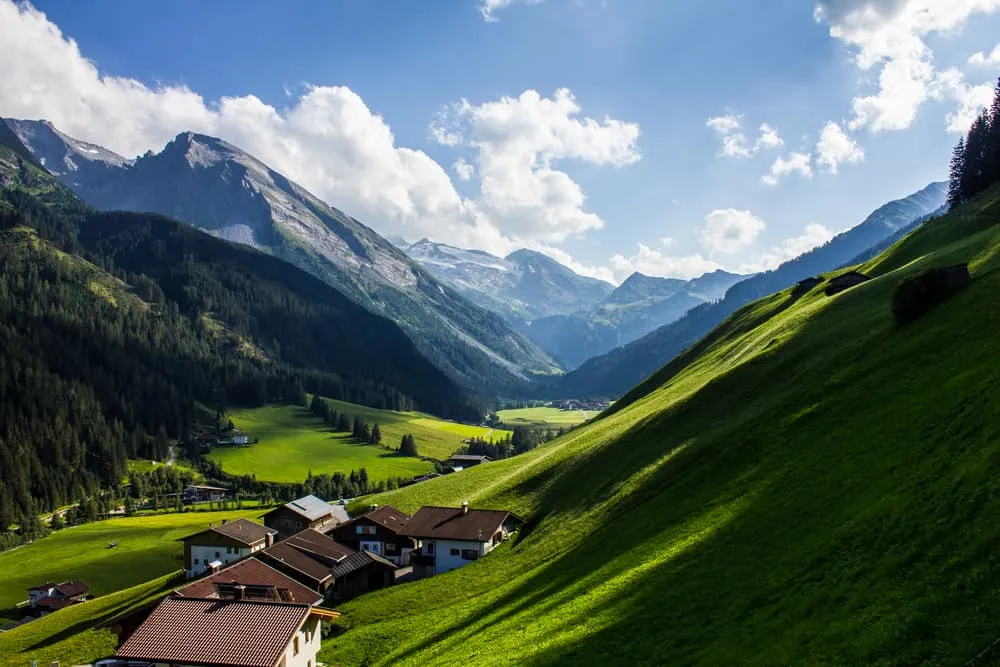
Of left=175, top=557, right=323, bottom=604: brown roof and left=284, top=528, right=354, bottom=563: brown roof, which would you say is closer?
left=175, top=557, right=323, bottom=604: brown roof

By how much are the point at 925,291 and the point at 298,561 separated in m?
72.2

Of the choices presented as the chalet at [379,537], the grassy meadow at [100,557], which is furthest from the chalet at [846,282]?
the grassy meadow at [100,557]

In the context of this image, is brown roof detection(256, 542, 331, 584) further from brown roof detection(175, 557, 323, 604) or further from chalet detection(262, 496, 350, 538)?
chalet detection(262, 496, 350, 538)

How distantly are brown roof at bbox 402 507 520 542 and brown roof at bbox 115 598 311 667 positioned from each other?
30333 millimetres

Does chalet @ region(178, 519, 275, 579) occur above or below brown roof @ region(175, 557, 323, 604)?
above

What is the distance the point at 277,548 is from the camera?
77.9 meters

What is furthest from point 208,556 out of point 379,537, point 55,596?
point 379,537

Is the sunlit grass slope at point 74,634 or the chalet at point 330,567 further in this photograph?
the chalet at point 330,567

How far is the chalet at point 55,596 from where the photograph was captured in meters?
95.6

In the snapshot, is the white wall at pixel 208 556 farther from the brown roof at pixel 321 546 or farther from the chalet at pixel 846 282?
the chalet at pixel 846 282

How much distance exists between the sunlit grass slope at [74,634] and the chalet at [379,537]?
23.8 meters

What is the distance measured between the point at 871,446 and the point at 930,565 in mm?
15420

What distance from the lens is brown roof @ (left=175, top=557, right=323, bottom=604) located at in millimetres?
64938

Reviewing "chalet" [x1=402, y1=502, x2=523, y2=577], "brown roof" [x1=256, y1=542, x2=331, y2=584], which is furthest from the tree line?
"brown roof" [x1=256, y1=542, x2=331, y2=584]
